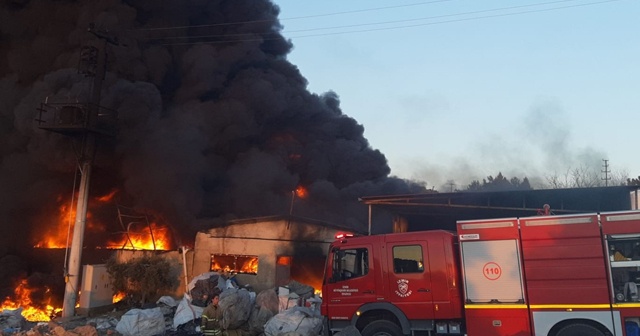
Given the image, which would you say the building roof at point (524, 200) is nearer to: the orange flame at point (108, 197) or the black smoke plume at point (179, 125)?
the black smoke plume at point (179, 125)

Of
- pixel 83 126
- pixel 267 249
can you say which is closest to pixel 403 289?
pixel 267 249

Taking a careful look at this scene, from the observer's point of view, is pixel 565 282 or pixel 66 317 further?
pixel 66 317

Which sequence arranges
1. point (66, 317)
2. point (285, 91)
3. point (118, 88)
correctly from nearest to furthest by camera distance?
point (66, 317) → point (118, 88) → point (285, 91)

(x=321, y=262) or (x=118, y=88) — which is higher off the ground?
(x=118, y=88)

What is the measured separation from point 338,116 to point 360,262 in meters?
29.9

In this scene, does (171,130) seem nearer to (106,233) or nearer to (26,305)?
(106,233)

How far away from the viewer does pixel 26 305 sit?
21.5 m

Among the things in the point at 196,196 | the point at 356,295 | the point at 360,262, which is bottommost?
the point at 356,295

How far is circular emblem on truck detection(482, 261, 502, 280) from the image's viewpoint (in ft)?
27.1

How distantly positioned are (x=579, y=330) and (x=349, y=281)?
4067 millimetres

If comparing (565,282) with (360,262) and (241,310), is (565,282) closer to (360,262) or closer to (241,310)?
(360,262)

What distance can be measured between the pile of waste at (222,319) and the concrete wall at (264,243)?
1676mm

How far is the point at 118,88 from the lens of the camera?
77.4 feet

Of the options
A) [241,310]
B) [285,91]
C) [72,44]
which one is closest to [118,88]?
[72,44]
